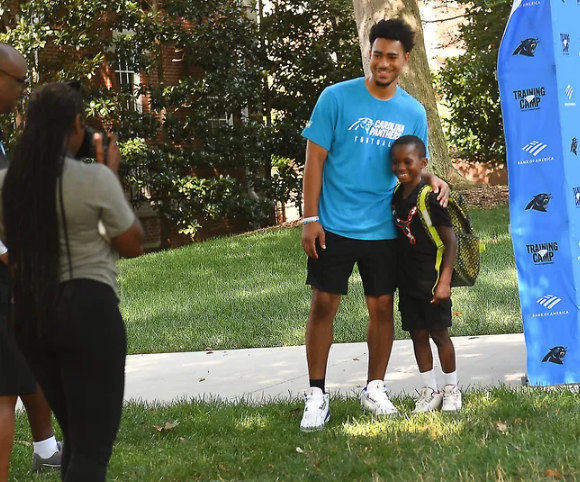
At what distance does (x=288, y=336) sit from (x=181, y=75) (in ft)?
43.7

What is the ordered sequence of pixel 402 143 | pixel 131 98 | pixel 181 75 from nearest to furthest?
pixel 402 143 < pixel 131 98 < pixel 181 75

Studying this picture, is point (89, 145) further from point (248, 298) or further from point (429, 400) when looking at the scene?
point (248, 298)

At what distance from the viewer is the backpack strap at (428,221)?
4.79 metres

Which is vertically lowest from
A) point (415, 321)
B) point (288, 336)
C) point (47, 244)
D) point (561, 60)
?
point (288, 336)

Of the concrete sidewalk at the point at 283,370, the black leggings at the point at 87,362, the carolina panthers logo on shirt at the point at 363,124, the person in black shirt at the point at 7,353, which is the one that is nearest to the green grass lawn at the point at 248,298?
the concrete sidewalk at the point at 283,370

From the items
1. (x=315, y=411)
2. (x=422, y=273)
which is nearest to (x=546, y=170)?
(x=422, y=273)

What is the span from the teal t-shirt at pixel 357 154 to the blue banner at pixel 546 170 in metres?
0.76

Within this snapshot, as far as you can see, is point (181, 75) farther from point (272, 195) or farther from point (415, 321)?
point (415, 321)

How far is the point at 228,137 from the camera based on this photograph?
19078 millimetres

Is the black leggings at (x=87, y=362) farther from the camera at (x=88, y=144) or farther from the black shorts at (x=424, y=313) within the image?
the black shorts at (x=424, y=313)

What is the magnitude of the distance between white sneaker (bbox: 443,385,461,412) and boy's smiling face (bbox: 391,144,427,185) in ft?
3.91

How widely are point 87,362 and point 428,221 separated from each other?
93.7 inches

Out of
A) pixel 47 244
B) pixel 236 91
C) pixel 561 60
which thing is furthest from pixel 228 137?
pixel 47 244

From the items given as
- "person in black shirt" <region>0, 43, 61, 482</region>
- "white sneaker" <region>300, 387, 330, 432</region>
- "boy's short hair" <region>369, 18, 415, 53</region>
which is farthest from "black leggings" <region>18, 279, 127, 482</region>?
"boy's short hair" <region>369, 18, 415, 53</region>
